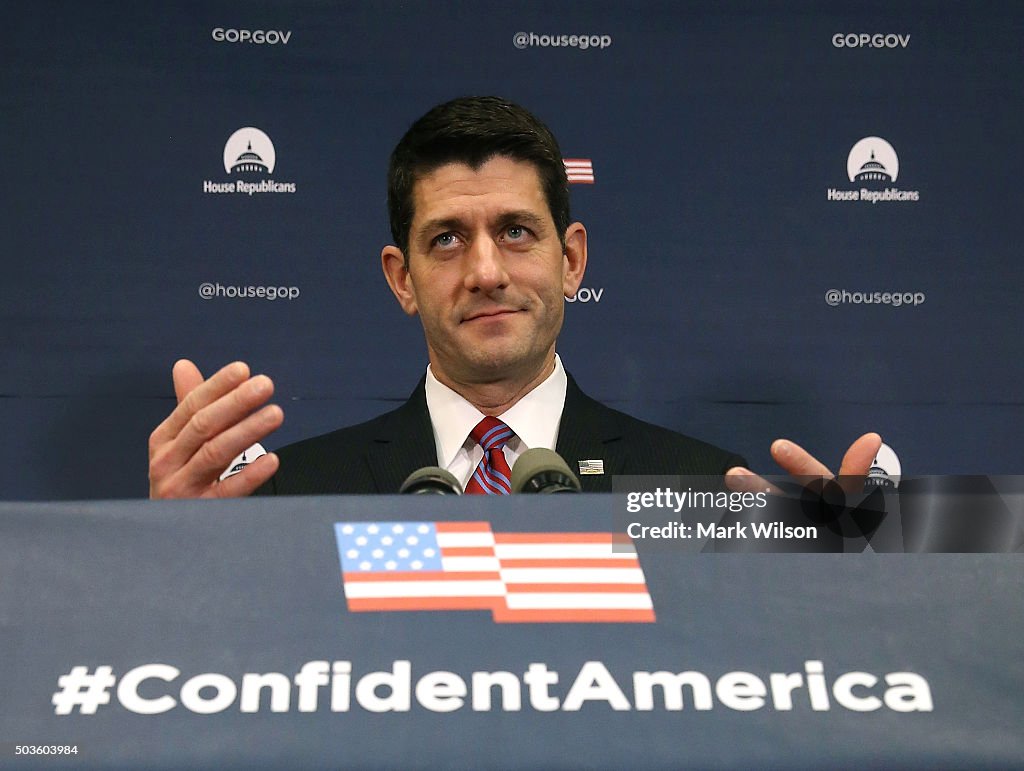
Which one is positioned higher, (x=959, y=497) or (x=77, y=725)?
(x=959, y=497)

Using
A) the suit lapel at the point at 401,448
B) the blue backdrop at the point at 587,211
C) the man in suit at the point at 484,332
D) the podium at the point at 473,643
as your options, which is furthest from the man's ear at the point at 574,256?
the podium at the point at 473,643

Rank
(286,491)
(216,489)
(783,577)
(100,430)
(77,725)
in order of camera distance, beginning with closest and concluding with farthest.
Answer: (77,725) → (783,577) → (216,489) → (286,491) → (100,430)

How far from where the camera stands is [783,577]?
103 cm

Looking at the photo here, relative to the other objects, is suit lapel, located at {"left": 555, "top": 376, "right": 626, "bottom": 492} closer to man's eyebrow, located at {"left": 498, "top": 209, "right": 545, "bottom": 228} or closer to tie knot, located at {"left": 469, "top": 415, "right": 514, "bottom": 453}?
tie knot, located at {"left": 469, "top": 415, "right": 514, "bottom": 453}

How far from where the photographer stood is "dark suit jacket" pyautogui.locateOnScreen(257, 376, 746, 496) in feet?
6.82

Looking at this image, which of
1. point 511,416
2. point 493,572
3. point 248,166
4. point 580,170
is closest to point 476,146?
point 511,416

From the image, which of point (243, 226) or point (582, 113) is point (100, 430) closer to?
point (243, 226)

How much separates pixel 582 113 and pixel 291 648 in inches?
95.5

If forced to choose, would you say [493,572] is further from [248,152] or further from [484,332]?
[248,152]

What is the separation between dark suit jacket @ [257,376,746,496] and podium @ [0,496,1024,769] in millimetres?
965

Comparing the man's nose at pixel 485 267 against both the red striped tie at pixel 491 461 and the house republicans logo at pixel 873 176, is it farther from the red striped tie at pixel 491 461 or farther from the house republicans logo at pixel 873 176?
the house republicans logo at pixel 873 176

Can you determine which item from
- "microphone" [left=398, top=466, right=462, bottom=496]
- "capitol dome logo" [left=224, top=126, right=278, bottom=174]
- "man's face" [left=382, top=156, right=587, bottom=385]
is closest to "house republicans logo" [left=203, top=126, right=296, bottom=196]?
"capitol dome logo" [left=224, top=126, right=278, bottom=174]

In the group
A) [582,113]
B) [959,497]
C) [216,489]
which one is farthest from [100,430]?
[959,497]

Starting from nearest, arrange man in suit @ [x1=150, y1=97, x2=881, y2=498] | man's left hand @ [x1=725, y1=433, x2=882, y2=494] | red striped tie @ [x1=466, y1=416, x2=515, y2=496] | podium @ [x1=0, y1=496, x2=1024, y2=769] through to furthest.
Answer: podium @ [x1=0, y1=496, x2=1024, y2=769], man's left hand @ [x1=725, y1=433, x2=882, y2=494], red striped tie @ [x1=466, y1=416, x2=515, y2=496], man in suit @ [x1=150, y1=97, x2=881, y2=498]
